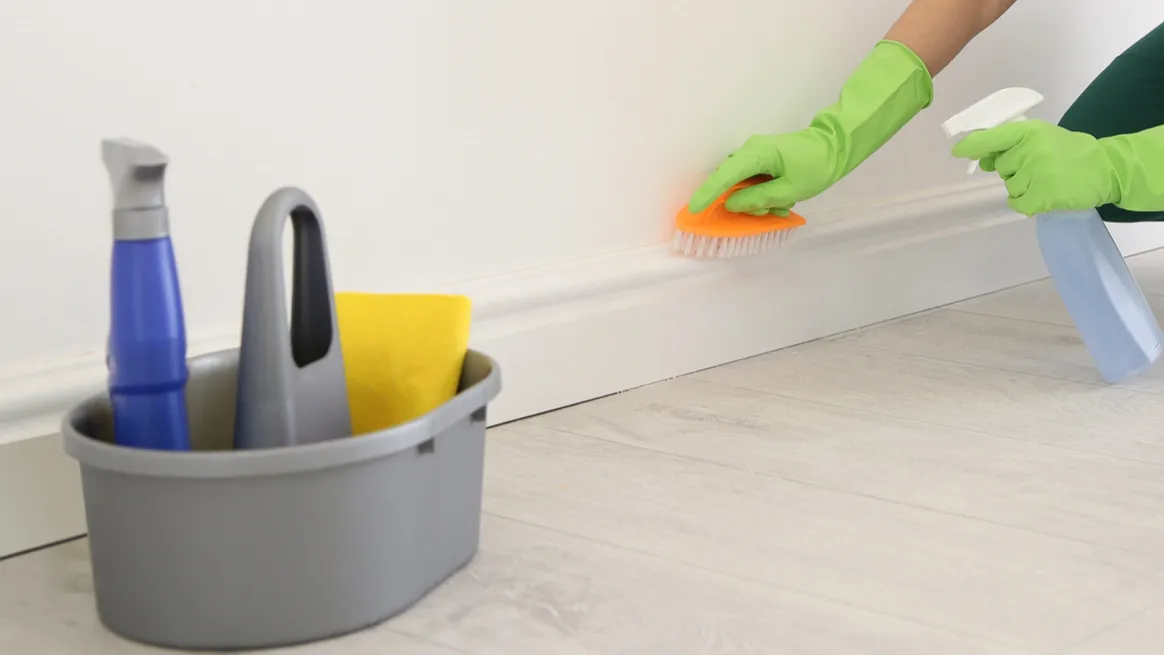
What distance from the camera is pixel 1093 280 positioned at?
1033mm

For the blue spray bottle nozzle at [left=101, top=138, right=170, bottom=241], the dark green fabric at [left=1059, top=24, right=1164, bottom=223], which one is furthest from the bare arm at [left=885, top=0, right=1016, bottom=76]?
the blue spray bottle nozzle at [left=101, top=138, right=170, bottom=241]

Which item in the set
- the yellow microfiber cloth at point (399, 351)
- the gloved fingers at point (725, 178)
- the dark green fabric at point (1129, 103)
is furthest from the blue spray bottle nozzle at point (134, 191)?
the dark green fabric at point (1129, 103)

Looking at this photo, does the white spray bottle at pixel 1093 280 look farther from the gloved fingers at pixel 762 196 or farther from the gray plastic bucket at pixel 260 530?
the gray plastic bucket at pixel 260 530

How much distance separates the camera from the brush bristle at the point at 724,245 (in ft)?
3.47

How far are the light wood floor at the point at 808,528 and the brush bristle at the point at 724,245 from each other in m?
0.10

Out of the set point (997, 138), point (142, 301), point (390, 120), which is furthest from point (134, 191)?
point (997, 138)

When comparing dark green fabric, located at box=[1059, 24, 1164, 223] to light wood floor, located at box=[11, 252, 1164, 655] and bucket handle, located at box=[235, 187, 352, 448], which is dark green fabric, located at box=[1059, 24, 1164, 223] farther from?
bucket handle, located at box=[235, 187, 352, 448]

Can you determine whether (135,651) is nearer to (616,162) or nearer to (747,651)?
(747,651)

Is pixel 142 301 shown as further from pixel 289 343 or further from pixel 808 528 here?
pixel 808 528

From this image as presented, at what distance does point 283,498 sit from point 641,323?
1.73 feet

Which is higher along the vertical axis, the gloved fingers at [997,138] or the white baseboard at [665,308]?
the gloved fingers at [997,138]

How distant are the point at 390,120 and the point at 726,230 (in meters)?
0.33

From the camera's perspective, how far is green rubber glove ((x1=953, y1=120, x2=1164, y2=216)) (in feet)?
3.30

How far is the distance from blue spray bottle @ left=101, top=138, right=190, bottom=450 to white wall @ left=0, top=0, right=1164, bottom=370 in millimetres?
145
